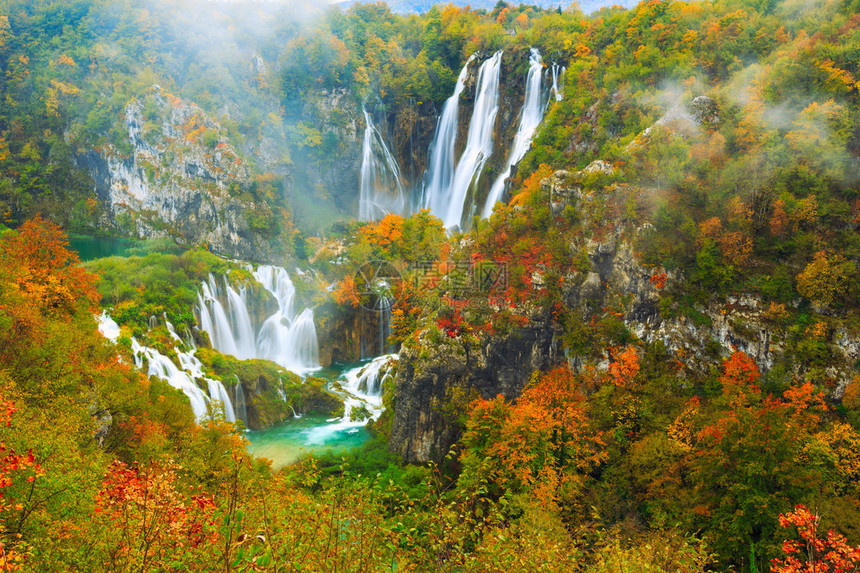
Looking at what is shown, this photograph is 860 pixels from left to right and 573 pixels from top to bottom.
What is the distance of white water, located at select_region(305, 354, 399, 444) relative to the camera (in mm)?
23953

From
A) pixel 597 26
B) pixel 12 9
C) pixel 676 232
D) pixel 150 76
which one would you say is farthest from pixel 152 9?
pixel 676 232

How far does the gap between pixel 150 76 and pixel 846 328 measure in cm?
6234

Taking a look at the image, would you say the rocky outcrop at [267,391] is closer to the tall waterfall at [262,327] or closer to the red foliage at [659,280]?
the tall waterfall at [262,327]

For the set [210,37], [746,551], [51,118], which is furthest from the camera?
[210,37]

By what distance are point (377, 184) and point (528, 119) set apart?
20.3 meters

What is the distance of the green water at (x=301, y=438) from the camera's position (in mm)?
21328

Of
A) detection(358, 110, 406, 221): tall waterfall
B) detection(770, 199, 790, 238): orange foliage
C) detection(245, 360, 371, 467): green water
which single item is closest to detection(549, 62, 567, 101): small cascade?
detection(358, 110, 406, 221): tall waterfall

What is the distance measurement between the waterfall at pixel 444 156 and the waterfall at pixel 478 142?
4.72 feet

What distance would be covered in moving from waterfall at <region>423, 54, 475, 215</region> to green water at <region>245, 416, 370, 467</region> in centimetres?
2364

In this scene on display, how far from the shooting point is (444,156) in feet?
144

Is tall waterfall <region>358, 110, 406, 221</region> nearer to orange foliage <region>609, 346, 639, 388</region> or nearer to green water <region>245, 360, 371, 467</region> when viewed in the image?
green water <region>245, 360, 371, 467</region>

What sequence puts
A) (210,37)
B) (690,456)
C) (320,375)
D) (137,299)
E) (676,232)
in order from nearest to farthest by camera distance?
(690,456), (676,232), (137,299), (320,375), (210,37)

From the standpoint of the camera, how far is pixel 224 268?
3334cm

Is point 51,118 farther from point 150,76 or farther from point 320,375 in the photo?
point 320,375
